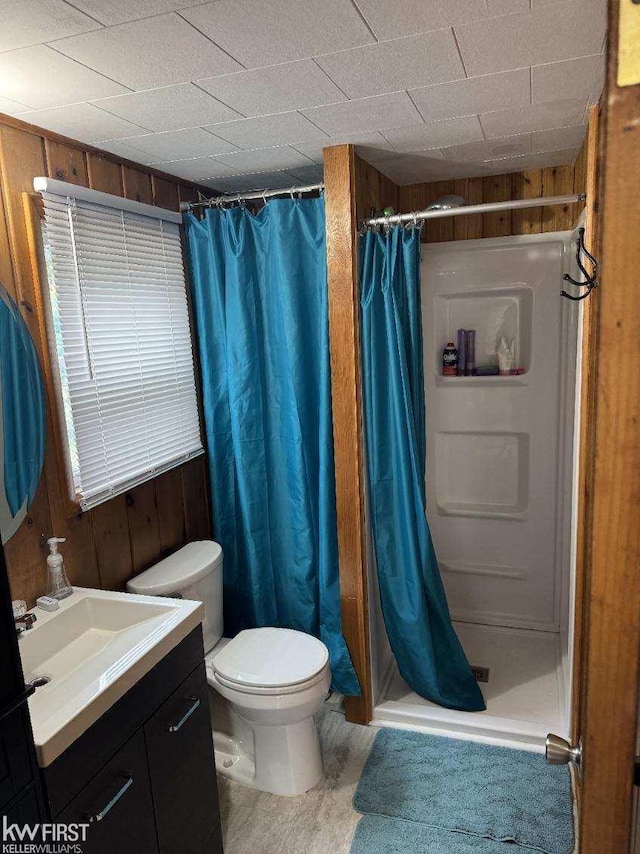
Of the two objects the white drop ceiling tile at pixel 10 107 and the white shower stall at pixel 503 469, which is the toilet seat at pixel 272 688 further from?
the white drop ceiling tile at pixel 10 107

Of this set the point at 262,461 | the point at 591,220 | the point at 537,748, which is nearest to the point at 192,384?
the point at 262,461

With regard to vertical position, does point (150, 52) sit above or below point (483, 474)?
above

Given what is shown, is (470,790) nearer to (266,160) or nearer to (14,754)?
(14,754)

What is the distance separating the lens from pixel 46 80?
1441 mm

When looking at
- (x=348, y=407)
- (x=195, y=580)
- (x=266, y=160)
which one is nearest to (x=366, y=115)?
(x=266, y=160)

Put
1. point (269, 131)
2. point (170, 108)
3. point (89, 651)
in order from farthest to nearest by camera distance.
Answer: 1. point (269, 131)
2. point (89, 651)
3. point (170, 108)

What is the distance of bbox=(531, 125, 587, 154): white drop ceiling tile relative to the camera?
6.71 ft

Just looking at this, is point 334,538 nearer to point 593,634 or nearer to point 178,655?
point 178,655

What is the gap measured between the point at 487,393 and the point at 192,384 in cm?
146

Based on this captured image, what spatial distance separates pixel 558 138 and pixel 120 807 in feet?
8.16

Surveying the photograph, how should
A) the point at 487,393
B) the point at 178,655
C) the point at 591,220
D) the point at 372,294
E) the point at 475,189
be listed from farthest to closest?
the point at 487,393
the point at 475,189
the point at 372,294
the point at 591,220
the point at 178,655

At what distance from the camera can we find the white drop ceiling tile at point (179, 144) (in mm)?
1882

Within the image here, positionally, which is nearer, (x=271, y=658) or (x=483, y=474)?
(x=271, y=658)

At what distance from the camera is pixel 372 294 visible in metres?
2.27
